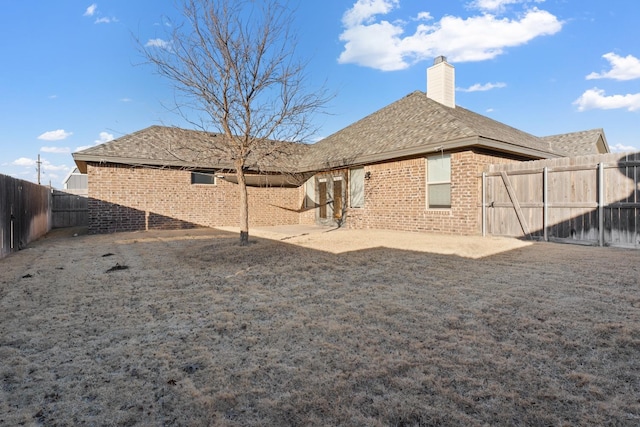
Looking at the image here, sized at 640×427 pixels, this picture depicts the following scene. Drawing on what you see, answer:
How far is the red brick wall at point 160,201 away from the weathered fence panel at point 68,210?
21.9 ft

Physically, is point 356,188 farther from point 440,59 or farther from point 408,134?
point 440,59

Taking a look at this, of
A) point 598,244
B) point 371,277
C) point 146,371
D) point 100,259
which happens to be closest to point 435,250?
point 371,277

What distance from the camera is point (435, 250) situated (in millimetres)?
7137

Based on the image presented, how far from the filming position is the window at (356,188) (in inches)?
512

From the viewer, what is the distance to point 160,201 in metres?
13.4

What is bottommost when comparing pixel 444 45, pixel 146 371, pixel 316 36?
pixel 146 371

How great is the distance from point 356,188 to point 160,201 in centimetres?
778

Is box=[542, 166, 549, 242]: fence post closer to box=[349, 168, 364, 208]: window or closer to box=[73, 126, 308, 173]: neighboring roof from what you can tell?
box=[349, 168, 364, 208]: window

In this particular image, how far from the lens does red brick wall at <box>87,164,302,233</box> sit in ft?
40.9

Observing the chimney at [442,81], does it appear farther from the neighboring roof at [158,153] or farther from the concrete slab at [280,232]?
the concrete slab at [280,232]

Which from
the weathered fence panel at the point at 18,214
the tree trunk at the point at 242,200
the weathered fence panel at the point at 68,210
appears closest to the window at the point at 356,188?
the tree trunk at the point at 242,200

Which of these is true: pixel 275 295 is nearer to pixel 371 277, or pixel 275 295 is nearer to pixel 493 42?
pixel 371 277

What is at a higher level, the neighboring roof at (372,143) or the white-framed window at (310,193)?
the neighboring roof at (372,143)

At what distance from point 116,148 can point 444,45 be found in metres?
13.7
